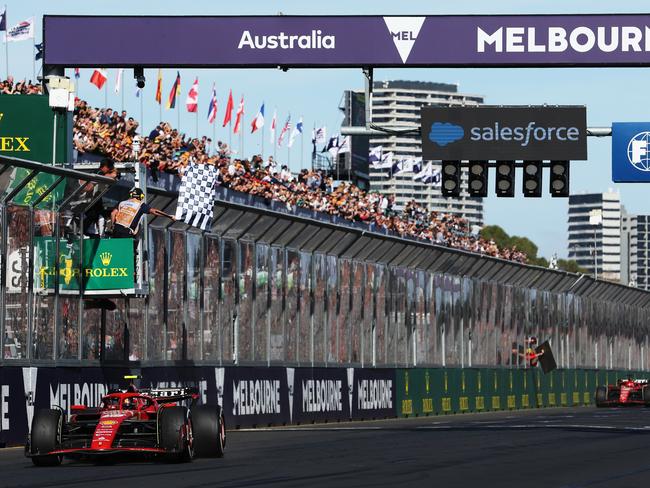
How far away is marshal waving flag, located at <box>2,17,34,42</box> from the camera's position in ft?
144

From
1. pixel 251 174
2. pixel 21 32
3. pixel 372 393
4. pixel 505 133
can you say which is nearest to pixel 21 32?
pixel 21 32

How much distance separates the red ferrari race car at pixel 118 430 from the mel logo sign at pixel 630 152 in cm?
1286

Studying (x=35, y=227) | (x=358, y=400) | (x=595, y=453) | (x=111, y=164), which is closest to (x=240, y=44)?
(x=111, y=164)

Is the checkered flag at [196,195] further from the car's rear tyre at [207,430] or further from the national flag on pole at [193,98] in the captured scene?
the national flag on pole at [193,98]

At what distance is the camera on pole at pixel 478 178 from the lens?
90.2ft

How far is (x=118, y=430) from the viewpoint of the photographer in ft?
56.4

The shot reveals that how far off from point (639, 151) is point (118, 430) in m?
14.2

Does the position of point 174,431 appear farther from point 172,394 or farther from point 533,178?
point 533,178

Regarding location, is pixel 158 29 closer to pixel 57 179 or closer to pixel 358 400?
pixel 57 179

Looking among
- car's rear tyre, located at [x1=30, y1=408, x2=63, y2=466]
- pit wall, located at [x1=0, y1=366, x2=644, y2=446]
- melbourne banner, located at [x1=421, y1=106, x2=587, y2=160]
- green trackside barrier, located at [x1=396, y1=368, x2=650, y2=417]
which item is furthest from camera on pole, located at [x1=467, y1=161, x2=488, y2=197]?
green trackside barrier, located at [x1=396, y1=368, x2=650, y2=417]

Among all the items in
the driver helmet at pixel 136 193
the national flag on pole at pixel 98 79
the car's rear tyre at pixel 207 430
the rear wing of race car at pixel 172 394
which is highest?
the national flag on pole at pixel 98 79

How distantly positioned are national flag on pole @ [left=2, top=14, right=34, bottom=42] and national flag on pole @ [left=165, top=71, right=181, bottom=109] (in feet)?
38.4

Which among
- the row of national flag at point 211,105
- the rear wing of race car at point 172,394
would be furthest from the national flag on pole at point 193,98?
the rear wing of race car at point 172,394

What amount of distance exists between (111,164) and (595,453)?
28.2ft
